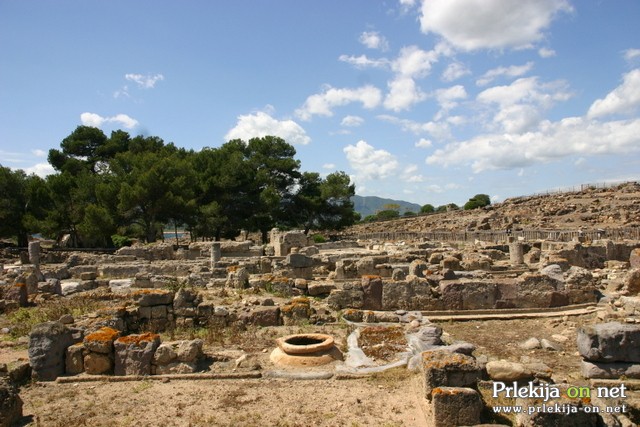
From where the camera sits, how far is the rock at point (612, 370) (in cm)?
685

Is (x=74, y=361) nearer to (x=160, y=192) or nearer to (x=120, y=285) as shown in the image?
(x=120, y=285)

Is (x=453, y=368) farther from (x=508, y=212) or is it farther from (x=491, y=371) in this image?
(x=508, y=212)

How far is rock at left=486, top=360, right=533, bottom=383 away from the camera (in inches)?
256

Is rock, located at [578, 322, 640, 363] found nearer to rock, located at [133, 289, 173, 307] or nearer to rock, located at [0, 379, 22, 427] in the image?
rock, located at [0, 379, 22, 427]

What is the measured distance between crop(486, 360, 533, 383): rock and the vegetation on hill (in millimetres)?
29904

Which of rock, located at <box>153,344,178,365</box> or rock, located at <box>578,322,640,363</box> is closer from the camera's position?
rock, located at <box>578,322,640,363</box>

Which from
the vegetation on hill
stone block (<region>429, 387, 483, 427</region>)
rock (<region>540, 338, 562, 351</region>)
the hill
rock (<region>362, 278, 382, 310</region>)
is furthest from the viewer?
the hill

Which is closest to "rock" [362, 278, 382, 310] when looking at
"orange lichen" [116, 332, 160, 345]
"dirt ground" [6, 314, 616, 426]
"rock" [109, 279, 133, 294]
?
"dirt ground" [6, 314, 616, 426]

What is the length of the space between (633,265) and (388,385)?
14.1m

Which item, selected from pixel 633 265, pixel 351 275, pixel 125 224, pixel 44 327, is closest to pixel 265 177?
pixel 125 224

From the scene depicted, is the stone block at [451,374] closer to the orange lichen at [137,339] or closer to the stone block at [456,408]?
the stone block at [456,408]

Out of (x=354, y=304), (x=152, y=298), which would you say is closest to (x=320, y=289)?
(x=354, y=304)

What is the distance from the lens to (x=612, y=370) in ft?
22.8

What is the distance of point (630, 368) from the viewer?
686 centimetres
